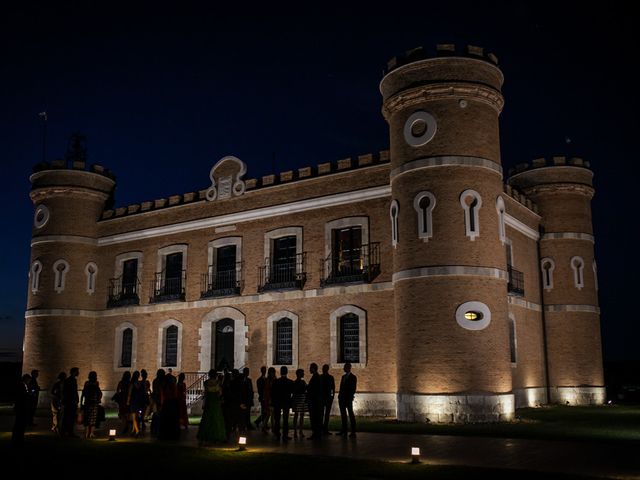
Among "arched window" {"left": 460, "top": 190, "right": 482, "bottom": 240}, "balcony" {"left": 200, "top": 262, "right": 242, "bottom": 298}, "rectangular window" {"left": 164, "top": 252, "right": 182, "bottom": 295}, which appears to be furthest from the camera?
"rectangular window" {"left": 164, "top": 252, "right": 182, "bottom": 295}

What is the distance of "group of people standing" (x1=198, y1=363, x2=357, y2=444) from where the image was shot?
1494 centimetres

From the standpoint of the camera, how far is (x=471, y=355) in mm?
19469

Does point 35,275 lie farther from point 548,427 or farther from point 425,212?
point 548,427

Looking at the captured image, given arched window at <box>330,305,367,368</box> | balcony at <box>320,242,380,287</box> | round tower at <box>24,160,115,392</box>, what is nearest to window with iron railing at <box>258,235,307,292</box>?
balcony at <box>320,242,380,287</box>

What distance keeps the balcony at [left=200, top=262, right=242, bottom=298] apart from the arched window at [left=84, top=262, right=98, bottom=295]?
6596 millimetres

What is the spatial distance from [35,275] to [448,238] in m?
19.9

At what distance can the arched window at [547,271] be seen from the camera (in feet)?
93.8

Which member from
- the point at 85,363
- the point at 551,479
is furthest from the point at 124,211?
the point at 551,479

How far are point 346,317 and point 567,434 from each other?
9.44 metres

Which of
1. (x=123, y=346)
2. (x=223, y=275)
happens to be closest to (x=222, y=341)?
(x=223, y=275)

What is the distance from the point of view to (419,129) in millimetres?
21234

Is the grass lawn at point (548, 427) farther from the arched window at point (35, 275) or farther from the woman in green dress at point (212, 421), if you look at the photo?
the arched window at point (35, 275)

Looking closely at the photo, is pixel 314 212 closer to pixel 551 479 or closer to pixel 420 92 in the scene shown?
pixel 420 92

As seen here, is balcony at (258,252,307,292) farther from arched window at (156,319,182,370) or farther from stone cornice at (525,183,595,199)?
stone cornice at (525,183,595,199)
